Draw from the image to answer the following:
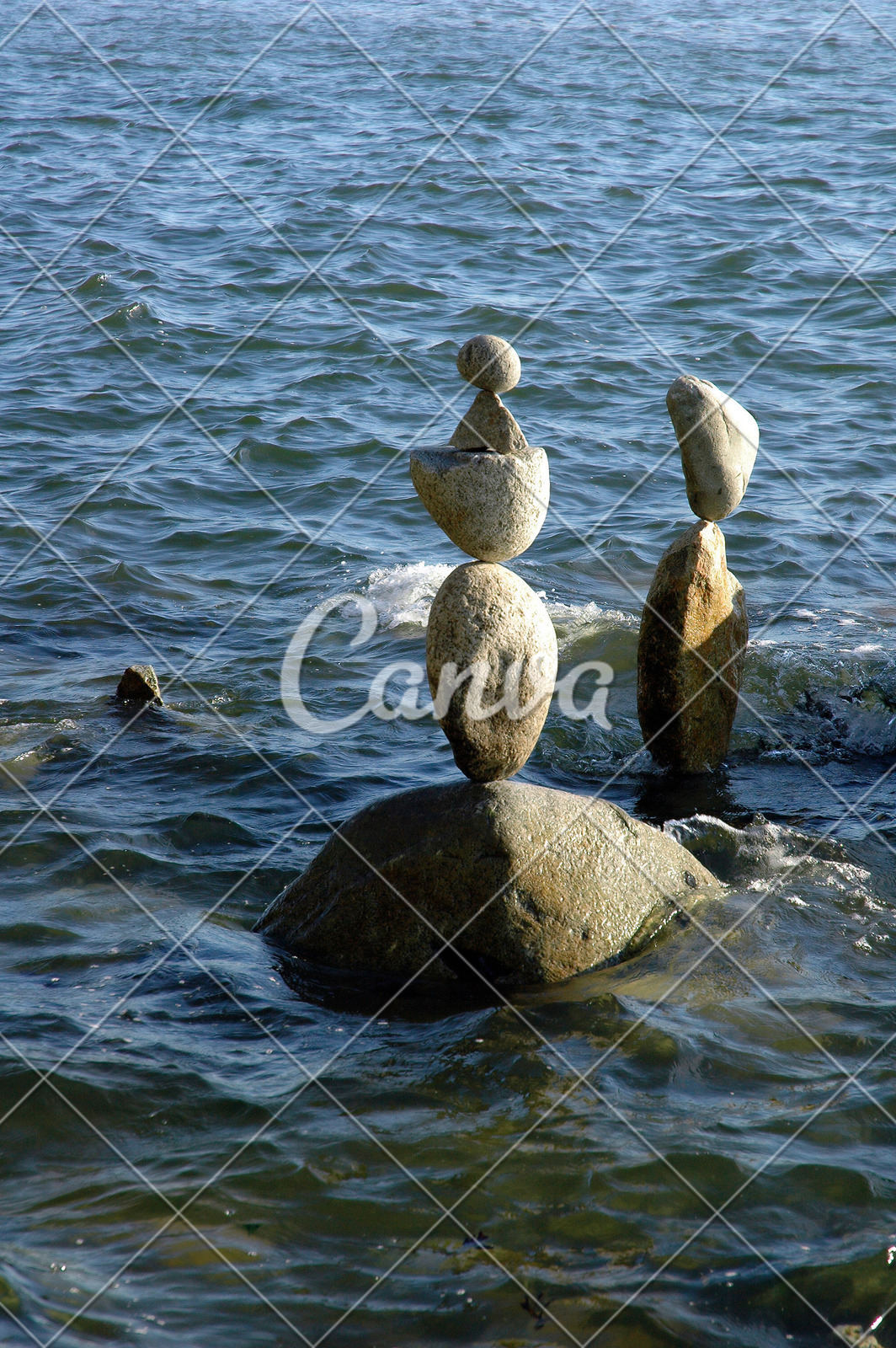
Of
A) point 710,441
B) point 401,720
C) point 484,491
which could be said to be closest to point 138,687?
point 401,720

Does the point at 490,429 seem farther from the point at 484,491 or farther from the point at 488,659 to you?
the point at 488,659

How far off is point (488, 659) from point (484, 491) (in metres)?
0.55

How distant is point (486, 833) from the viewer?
4.21 meters

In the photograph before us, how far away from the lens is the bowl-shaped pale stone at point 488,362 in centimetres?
390

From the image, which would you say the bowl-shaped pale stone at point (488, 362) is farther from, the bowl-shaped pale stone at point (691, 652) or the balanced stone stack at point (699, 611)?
the bowl-shaped pale stone at point (691, 652)

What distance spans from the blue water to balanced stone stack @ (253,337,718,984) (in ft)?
0.53

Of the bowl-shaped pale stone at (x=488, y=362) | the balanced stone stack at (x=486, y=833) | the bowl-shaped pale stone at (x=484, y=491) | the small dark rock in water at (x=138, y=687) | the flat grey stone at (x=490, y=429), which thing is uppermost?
the bowl-shaped pale stone at (x=488, y=362)

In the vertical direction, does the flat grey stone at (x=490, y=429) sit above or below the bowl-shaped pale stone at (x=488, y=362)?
below

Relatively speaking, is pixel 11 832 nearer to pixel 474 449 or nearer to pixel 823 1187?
pixel 474 449

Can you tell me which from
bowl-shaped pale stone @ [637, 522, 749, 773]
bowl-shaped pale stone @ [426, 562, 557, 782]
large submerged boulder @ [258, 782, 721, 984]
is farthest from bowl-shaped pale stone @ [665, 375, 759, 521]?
large submerged boulder @ [258, 782, 721, 984]

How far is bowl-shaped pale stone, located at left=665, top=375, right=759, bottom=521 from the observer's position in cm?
505

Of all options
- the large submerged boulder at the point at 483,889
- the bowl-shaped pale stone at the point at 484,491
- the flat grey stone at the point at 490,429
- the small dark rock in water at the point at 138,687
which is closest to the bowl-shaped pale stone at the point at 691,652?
the large submerged boulder at the point at 483,889

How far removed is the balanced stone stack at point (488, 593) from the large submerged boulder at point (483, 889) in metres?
0.26

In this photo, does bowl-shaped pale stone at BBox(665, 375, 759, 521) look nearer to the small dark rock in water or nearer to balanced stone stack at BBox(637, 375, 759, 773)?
balanced stone stack at BBox(637, 375, 759, 773)
